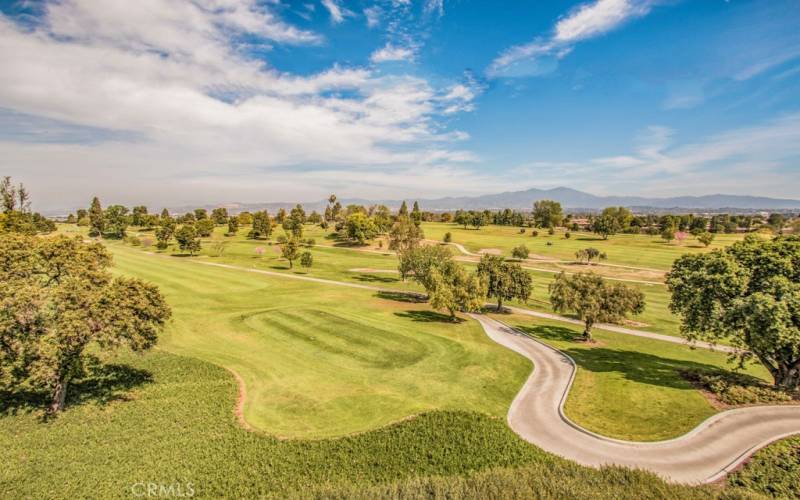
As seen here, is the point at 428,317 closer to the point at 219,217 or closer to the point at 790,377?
the point at 790,377

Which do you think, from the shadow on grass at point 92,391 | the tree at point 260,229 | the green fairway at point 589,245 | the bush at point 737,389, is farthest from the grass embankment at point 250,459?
the tree at point 260,229

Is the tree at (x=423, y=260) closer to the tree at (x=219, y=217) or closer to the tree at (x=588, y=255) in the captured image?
the tree at (x=588, y=255)

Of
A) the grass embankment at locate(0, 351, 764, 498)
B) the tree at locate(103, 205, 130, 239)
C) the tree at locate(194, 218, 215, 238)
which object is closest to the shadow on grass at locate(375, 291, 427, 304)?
the grass embankment at locate(0, 351, 764, 498)

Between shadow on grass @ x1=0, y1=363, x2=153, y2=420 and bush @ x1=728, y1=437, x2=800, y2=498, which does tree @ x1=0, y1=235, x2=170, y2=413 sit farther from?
bush @ x1=728, y1=437, x2=800, y2=498

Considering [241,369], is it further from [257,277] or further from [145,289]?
[257,277]

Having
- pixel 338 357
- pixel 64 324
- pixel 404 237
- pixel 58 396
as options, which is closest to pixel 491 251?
pixel 404 237
